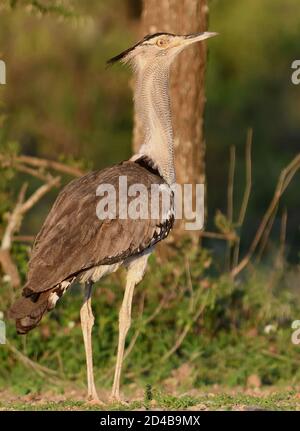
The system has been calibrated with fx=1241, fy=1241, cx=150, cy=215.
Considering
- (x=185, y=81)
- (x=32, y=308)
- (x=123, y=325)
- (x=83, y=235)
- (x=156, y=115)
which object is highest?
(x=185, y=81)

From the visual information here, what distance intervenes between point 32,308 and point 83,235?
439 mm

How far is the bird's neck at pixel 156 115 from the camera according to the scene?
246 inches

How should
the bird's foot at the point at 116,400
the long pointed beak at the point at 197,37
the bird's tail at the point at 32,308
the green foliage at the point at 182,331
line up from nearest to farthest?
1. the bird's tail at the point at 32,308
2. the bird's foot at the point at 116,400
3. the long pointed beak at the point at 197,37
4. the green foliage at the point at 182,331

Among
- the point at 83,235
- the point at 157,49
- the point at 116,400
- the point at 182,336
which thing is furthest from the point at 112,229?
the point at 182,336

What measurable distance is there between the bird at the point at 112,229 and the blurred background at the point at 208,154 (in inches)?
45.1

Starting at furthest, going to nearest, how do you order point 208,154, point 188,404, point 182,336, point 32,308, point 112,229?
1. point 208,154
2. point 182,336
3. point 112,229
4. point 188,404
5. point 32,308

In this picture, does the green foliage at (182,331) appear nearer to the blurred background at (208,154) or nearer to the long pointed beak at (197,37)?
the blurred background at (208,154)

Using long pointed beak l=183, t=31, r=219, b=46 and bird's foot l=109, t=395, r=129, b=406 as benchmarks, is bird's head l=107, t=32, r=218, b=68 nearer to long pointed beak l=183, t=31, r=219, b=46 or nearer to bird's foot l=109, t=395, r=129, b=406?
long pointed beak l=183, t=31, r=219, b=46

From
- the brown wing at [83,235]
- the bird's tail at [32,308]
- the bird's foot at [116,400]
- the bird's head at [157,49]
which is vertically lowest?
the bird's foot at [116,400]

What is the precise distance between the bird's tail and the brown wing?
0.04m

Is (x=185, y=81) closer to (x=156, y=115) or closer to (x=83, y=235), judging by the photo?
(x=156, y=115)

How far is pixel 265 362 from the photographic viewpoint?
280 inches

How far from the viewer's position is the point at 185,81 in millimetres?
7832

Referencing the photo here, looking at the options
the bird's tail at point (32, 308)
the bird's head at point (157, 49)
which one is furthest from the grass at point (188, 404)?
the bird's head at point (157, 49)
